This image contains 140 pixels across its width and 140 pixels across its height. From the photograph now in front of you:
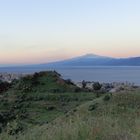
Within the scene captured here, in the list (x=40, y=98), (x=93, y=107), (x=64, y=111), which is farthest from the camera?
(x=40, y=98)

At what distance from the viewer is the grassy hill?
8.49 metres

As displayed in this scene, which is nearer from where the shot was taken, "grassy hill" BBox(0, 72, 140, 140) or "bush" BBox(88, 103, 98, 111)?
"grassy hill" BBox(0, 72, 140, 140)

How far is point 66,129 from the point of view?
28.8 ft

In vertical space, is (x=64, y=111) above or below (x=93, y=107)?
below

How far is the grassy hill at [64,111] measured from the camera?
334 inches

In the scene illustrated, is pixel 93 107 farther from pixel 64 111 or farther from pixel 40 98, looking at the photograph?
pixel 40 98

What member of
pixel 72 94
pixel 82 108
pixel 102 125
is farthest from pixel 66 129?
pixel 72 94

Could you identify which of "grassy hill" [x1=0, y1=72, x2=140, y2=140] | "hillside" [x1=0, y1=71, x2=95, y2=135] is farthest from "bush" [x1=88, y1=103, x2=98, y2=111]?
"hillside" [x1=0, y1=71, x2=95, y2=135]

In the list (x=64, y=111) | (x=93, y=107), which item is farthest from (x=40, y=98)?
(x=93, y=107)

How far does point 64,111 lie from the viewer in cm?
2642

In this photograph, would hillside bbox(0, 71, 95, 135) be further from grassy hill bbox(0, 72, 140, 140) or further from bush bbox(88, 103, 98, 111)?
bush bbox(88, 103, 98, 111)

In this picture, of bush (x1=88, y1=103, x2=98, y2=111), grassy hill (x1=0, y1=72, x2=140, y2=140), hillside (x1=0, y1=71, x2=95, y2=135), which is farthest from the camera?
hillside (x1=0, y1=71, x2=95, y2=135)

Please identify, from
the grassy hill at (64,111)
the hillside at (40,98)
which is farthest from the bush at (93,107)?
the hillside at (40,98)

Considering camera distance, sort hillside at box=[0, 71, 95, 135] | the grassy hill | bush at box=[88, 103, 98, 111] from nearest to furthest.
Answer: the grassy hill < bush at box=[88, 103, 98, 111] < hillside at box=[0, 71, 95, 135]
